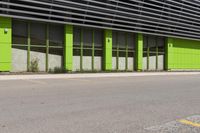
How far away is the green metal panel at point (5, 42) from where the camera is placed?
1941 centimetres

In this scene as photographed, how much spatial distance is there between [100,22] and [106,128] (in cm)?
1952

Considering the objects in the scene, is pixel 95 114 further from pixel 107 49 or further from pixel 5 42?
pixel 107 49

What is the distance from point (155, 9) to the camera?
29156 mm

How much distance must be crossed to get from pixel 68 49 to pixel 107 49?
14.2 feet

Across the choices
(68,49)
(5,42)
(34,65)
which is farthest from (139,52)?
(5,42)

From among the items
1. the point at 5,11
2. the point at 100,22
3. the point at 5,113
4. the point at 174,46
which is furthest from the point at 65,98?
the point at 174,46

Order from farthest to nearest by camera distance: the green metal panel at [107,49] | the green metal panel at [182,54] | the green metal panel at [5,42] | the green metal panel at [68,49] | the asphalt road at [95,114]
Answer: the green metal panel at [182,54], the green metal panel at [107,49], the green metal panel at [68,49], the green metal panel at [5,42], the asphalt road at [95,114]

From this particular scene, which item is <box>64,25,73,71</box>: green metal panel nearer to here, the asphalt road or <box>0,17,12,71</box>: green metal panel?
<box>0,17,12,71</box>: green metal panel

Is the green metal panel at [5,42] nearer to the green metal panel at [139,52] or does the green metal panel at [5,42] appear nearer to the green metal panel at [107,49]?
the green metal panel at [107,49]

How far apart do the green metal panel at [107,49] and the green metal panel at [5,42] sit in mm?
9187

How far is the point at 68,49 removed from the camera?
22922 mm

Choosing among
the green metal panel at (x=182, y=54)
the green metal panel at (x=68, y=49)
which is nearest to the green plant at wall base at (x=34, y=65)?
the green metal panel at (x=68, y=49)

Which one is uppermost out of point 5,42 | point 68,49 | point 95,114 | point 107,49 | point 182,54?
point 5,42

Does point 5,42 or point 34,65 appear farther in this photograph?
point 34,65
